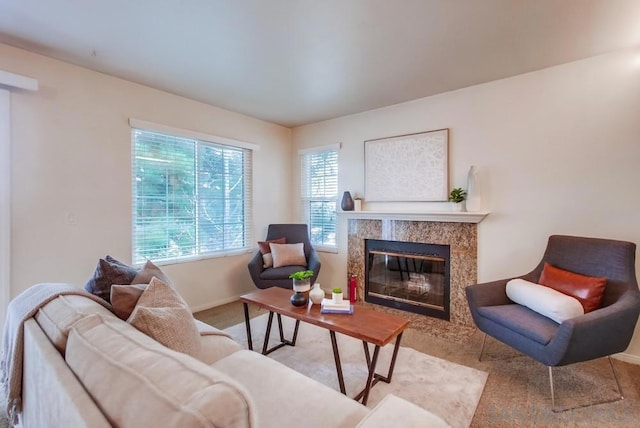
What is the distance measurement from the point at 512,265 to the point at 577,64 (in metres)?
1.84

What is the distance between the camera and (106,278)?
168 centimetres

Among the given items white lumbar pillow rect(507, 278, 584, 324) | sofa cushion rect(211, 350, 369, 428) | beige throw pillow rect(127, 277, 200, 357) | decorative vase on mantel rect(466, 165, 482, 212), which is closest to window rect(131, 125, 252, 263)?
beige throw pillow rect(127, 277, 200, 357)

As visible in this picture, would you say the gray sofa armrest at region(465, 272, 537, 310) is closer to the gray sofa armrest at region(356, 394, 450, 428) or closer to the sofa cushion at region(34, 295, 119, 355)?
the gray sofa armrest at region(356, 394, 450, 428)

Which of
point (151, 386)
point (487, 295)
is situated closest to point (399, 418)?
point (151, 386)

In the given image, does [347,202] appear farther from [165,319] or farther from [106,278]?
[165,319]

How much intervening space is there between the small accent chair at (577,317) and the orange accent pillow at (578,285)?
8cm

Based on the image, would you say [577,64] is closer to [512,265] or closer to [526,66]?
[526,66]

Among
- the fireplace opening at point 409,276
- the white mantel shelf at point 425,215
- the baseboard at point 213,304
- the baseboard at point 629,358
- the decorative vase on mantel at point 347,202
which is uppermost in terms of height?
the decorative vase on mantel at point 347,202

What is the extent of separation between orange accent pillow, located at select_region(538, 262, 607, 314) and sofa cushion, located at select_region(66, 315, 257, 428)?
8.05 feet

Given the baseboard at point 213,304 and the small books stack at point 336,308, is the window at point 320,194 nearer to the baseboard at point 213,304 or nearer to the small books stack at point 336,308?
the baseboard at point 213,304

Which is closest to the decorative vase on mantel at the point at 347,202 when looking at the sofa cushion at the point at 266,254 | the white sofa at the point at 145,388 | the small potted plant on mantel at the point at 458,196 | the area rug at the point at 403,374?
the sofa cushion at the point at 266,254

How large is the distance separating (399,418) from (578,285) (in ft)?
6.66

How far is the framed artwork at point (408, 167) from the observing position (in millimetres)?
3284

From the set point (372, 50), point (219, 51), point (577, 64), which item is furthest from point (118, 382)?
point (577, 64)
